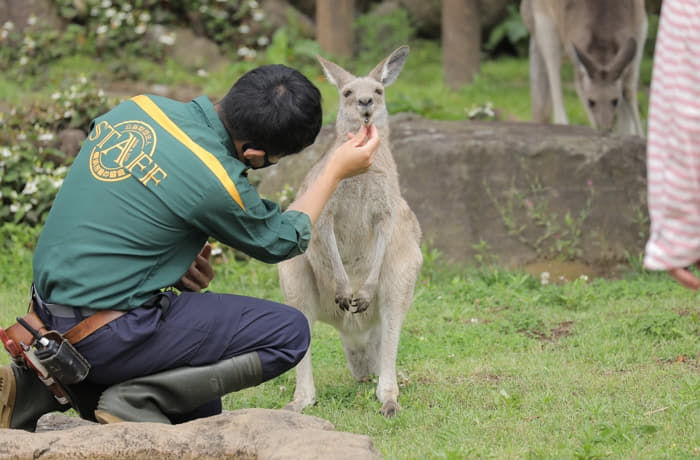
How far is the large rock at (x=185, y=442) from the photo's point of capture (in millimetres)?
2910

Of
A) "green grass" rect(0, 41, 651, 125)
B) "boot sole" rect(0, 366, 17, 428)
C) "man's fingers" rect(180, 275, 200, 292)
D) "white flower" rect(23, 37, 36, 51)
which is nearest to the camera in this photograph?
"boot sole" rect(0, 366, 17, 428)

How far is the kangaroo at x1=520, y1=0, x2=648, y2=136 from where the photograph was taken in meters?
8.03

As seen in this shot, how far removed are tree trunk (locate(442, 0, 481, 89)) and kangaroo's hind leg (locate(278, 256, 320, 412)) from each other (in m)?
6.04

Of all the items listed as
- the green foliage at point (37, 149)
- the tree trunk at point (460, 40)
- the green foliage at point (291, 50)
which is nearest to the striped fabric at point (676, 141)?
the green foliage at point (37, 149)

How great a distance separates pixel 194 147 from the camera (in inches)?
130

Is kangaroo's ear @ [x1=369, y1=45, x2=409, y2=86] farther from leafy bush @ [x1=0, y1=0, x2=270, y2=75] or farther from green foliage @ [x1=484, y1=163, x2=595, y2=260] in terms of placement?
leafy bush @ [x1=0, y1=0, x2=270, y2=75]

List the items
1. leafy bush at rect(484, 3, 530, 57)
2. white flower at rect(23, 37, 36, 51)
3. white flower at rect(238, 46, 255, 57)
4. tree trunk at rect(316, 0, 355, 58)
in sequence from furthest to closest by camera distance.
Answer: leafy bush at rect(484, 3, 530, 57), white flower at rect(238, 46, 255, 57), tree trunk at rect(316, 0, 355, 58), white flower at rect(23, 37, 36, 51)

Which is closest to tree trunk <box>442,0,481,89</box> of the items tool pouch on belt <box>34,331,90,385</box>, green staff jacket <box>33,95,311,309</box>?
green staff jacket <box>33,95,311,309</box>

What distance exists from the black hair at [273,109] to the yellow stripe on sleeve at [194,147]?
0.67ft

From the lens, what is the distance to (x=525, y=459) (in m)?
3.25

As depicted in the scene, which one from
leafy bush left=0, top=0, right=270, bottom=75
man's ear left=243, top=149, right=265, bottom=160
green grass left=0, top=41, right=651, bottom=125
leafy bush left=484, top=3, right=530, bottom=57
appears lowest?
leafy bush left=484, top=3, right=530, bottom=57

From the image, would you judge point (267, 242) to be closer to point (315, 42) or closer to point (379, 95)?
point (379, 95)

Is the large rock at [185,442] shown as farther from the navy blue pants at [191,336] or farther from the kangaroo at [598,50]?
the kangaroo at [598,50]

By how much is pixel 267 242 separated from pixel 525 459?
3.83 feet
